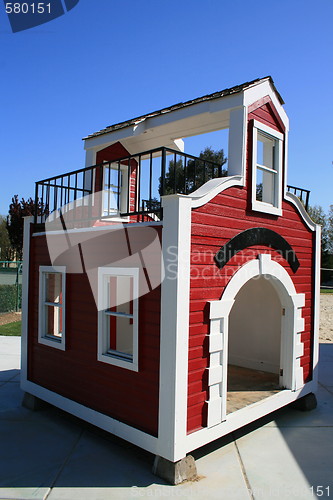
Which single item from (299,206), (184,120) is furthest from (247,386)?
(184,120)

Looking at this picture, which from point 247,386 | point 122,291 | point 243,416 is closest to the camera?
point 243,416

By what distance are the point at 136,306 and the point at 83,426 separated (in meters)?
2.43

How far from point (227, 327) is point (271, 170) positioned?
257cm

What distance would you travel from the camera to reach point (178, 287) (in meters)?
4.47

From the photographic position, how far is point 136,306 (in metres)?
4.91

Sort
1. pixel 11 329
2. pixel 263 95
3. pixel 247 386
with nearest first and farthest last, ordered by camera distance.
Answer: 1. pixel 263 95
2. pixel 247 386
3. pixel 11 329

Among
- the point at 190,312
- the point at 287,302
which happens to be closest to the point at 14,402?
the point at 190,312

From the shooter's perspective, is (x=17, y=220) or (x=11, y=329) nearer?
(x=11, y=329)

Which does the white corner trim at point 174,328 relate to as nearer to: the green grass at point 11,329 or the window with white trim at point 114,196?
the window with white trim at point 114,196

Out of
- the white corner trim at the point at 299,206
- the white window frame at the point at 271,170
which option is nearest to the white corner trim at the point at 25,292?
the white window frame at the point at 271,170

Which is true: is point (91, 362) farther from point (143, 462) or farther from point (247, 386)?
point (247, 386)

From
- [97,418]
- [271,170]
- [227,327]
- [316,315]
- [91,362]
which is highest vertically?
[271,170]

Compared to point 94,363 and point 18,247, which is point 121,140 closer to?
point 94,363

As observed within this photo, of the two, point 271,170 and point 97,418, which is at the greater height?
point 271,170
